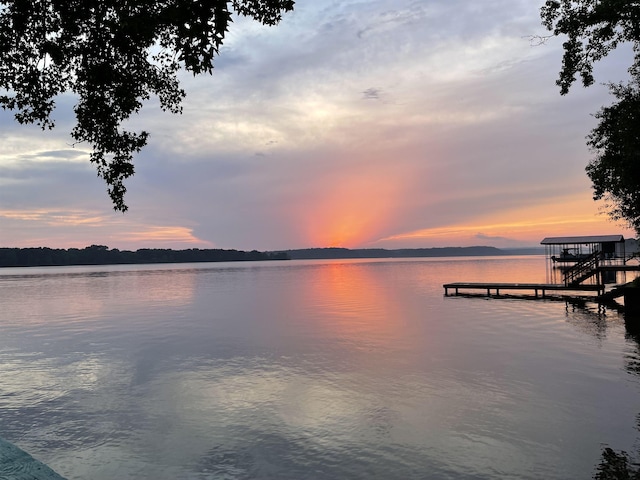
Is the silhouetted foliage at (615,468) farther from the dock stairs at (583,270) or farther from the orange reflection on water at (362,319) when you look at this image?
the dock stairs at (583,270)

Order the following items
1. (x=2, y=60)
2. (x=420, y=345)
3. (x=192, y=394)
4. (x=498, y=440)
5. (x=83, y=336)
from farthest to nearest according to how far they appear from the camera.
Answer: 1. (x=83, y=336)
2. (x=420, y=345)
3. (x=192, y=394)
4. (x=2, y=60)
5. (x=498, y=440)

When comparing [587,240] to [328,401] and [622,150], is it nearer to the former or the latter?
[622,150]

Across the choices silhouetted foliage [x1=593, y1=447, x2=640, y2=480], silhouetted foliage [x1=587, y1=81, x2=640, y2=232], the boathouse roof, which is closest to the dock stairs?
silhouetted foliage [x1=587, y1=81, x2=640, y2=232]

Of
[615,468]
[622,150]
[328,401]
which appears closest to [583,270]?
[622,150]

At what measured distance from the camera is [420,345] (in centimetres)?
2347

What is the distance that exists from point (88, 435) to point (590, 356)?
19.6 metres

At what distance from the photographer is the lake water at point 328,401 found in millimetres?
9797

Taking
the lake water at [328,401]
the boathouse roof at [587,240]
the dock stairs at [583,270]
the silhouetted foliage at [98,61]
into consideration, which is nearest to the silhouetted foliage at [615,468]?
the lake water at [328,401]

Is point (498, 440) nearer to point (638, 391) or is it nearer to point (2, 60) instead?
point (638, 391)

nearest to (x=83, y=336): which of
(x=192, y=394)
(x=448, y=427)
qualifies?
(x=192, y=394)

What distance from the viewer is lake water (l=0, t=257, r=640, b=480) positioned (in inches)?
386

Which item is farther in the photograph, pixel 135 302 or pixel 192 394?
pixel 135 302

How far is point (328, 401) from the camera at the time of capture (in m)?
14.0

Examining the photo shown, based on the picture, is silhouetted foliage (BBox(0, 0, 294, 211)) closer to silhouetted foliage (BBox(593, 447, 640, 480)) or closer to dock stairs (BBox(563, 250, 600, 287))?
silhouetted foliage (BBox(593, 447, 640, 480))
